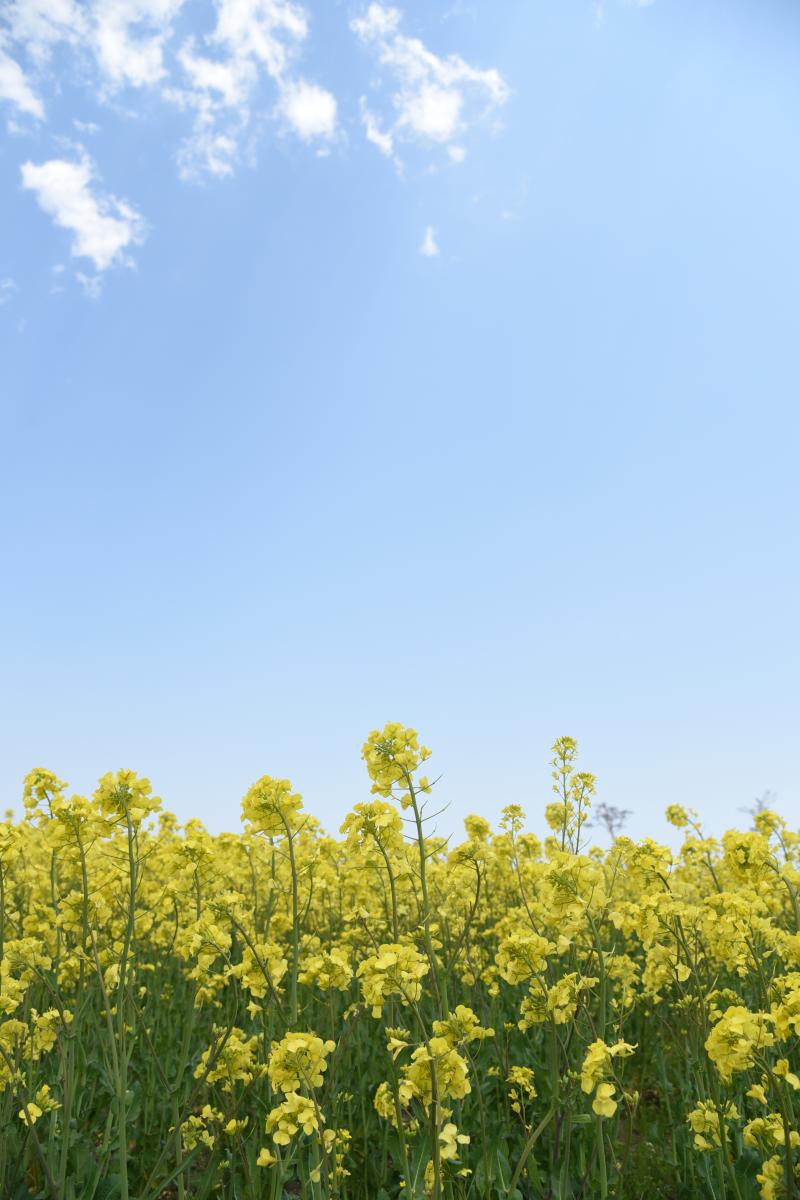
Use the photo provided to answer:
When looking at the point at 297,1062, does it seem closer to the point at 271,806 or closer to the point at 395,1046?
the point at 395,1046

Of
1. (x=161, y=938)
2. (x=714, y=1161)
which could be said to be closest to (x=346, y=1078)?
(x=714, y=1161)

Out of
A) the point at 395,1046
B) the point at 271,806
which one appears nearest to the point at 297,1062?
the point at 395,1046

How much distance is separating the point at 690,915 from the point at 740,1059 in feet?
2.79

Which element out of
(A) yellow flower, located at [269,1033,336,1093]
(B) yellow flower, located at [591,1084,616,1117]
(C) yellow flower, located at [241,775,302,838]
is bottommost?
(B) yellow flower, located at [591,1084,616,1117]

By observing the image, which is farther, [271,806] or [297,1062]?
[271,806]

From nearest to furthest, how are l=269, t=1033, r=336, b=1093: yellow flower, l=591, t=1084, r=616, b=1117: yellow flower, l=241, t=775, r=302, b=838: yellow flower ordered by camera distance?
l=269, t=1033, r=336, b=1093: yellow flower, l=591, t=1084, r=616, b=1117: yellow flower, l=241, t=775, r=302, b=838: yellow flower

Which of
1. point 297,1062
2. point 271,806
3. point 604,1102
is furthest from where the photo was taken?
point 271,806

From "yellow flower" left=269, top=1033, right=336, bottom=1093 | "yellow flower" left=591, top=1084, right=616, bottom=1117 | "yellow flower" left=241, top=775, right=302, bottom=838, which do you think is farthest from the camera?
"yellow flower" left=241, top=775, right=302, bottom=838

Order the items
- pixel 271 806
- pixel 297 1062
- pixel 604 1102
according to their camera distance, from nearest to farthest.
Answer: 1. pixel 297 1062
2. pixel 604 1102
3. pixel 271 806

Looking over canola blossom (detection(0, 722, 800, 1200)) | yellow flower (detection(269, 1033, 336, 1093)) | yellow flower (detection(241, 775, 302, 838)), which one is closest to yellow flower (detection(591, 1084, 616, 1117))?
canola blossom (detection(0, 722, 800, 1200))

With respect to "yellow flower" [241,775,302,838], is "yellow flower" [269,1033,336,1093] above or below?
below

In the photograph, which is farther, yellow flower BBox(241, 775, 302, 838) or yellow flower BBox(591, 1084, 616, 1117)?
yellow flower BBox(241, 775, 302, 838)

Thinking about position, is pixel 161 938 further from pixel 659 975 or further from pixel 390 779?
pixel 390 779

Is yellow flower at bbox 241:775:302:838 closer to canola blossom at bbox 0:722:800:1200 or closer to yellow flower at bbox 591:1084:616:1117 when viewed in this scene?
canola blossom at bbox 0:722:800:1200
